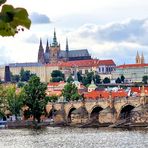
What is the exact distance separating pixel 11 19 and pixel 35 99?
78.7 meters

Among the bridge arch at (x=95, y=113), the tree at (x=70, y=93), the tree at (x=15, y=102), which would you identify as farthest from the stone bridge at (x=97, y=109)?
the tree at (x=70, y=93)

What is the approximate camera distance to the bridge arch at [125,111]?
7750 cm

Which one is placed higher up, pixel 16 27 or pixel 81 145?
pixel 16 27

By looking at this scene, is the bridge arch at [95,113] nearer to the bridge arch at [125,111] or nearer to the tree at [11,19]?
the bridge arch at [125,111]

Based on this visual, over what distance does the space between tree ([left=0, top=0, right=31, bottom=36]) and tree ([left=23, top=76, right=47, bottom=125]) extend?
3050 inches

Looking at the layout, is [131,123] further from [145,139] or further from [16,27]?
[16,27]

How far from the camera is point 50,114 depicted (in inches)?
3607

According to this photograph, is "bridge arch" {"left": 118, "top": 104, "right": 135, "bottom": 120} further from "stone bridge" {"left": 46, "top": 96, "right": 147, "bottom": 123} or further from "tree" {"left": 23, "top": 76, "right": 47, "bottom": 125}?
"tree" {"left": 23, "top": 76, "right": 47, "bottom": 125}

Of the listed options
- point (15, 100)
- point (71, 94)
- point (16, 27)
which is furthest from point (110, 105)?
point (16, 27)

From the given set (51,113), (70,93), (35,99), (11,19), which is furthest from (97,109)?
(11,19)

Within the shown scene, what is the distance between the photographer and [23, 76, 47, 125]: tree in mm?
80688

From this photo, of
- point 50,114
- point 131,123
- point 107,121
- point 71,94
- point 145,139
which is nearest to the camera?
point 145,139

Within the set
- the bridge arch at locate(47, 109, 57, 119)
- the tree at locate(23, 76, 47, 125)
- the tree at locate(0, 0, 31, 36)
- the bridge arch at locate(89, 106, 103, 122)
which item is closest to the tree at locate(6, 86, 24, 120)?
the tree at locate(23, 76, 47, 125)

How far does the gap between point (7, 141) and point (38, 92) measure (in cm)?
2902
